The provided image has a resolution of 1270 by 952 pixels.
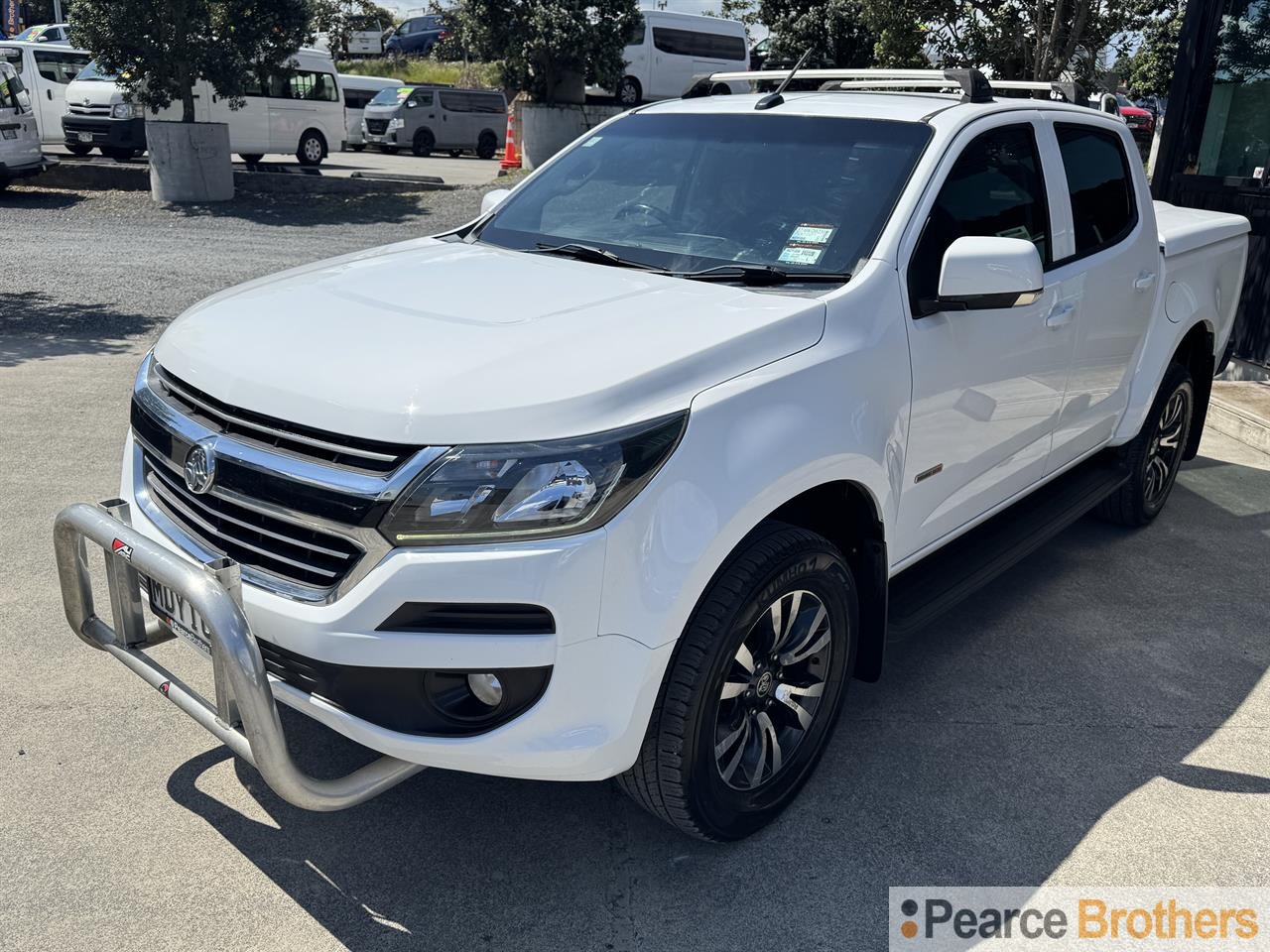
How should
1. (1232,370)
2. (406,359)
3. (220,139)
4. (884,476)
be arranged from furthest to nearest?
(220,139) → (1232,370) → (884,476) → (406,359)

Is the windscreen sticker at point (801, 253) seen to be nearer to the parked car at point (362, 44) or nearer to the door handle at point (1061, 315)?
the door handle at point (1061, 315)

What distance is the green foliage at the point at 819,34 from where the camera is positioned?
26.2 m

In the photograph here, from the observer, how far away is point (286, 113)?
21.3 metres

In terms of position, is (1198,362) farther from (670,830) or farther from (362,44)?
(362,44)

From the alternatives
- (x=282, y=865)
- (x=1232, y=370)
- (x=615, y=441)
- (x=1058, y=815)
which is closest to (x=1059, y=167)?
(x=1058, y=815)


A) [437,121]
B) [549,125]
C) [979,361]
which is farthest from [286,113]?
[979,361]

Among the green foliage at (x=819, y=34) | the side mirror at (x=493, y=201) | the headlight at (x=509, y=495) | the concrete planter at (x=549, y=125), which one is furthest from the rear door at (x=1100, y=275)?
the green foliage at (x=819, y=34)

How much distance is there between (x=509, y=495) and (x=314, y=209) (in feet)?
48.0

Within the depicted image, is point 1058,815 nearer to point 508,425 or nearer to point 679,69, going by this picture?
point 508,425

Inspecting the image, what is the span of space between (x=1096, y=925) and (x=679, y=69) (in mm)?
27862

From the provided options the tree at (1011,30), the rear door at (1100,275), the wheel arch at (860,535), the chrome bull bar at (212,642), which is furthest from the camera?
the tree at (1011,30)

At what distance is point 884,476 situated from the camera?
3.11 metres

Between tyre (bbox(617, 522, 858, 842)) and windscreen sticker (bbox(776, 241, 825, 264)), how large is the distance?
34.7 inches

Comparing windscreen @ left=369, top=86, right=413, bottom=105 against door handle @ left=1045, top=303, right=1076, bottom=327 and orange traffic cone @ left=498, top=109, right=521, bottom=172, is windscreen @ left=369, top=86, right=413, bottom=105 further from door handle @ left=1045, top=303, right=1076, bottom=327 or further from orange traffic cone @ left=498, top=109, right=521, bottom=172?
door handle @ left=1045, top=303, right=1076, bottom=327
